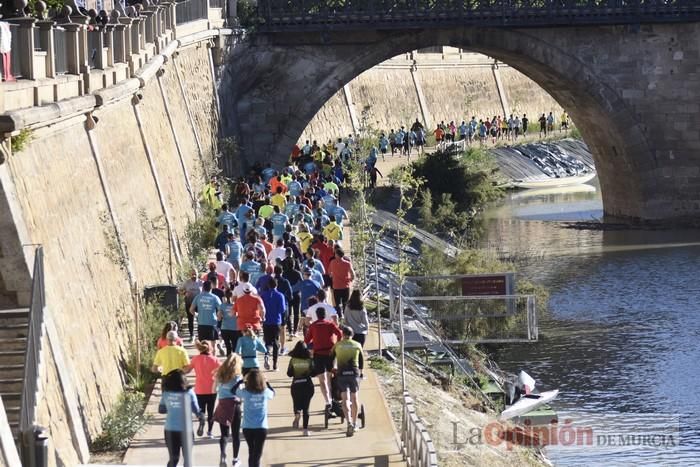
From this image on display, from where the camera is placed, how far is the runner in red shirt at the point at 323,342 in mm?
16172

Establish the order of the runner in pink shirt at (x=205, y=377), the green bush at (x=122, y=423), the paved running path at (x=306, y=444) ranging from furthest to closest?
the green bush at (x=122, y=423), the paved running path at (x=306, y=444), the runner in pink shirt at (x=205, y=377)

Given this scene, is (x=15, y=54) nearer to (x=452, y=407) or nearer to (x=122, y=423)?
(x=122, y=423)

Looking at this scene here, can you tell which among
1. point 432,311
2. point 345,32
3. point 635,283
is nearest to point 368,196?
point 345,32

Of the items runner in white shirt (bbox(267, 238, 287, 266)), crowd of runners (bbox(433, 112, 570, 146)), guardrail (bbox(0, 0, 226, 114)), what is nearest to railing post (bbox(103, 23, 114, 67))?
guardrail (bbox(0, 0, 226, 114))

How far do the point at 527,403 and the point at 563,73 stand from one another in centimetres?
2248

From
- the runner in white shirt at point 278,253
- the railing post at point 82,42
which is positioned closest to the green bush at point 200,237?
the runner in white shirt at point 278,253

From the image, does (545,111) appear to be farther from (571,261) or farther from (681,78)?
(571,261)

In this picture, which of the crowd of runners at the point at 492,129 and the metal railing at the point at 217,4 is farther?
the crowd of runners at the point at 492,129

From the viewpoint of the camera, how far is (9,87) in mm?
15055

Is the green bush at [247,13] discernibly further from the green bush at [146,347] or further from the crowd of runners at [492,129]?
the green bush at [146,347]

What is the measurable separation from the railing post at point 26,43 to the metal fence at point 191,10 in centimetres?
1935

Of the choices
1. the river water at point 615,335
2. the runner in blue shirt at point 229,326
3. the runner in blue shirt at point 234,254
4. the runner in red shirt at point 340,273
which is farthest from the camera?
the river water at point 615,335

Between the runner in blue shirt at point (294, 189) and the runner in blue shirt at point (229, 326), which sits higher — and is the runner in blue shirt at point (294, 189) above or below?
above

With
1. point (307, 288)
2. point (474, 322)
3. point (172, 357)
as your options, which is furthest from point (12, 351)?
point (474, 322)
